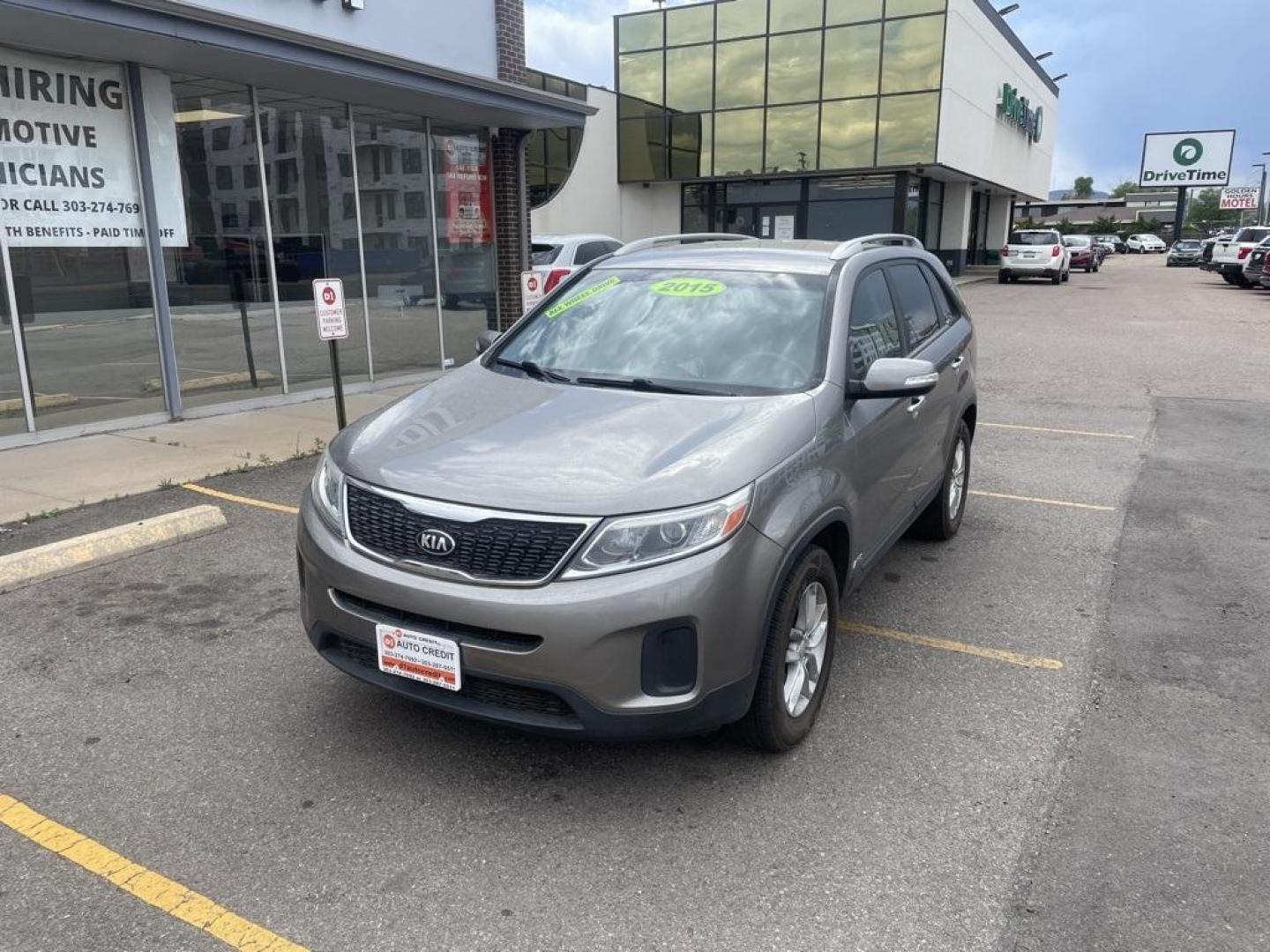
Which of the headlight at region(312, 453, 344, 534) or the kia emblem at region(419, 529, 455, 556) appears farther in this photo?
the headlight at region(312, 453, 344, 534)

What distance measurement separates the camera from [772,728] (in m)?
3.31

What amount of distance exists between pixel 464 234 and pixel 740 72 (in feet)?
66.5

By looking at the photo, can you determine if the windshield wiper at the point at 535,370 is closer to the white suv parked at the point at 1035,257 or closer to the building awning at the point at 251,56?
the building awning at the point at 251,56

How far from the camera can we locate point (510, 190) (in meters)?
12.6

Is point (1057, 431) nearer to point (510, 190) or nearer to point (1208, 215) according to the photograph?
point (510, 190)

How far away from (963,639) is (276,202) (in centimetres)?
844

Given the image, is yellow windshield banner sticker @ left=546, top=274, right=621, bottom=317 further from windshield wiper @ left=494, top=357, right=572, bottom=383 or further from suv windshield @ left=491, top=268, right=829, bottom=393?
windshield wiper @ left=494, top=357, right=572, bottom=383

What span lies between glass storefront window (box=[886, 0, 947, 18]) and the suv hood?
27.1 metres

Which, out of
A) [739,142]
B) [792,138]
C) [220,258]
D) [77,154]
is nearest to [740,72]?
[739,142]

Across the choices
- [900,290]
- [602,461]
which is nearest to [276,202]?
[900,290]

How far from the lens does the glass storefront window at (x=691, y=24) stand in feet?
98.0

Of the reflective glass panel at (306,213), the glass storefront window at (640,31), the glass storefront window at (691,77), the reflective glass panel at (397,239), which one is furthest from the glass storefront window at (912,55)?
the reflective glass panel at (306,213)

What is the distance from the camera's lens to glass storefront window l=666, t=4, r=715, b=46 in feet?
98.0

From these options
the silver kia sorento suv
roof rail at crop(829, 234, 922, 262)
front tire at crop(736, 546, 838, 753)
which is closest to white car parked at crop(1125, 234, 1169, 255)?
roof rail at crop(829, 234, 922, 262)
